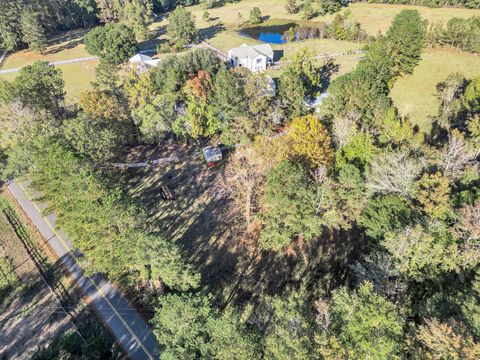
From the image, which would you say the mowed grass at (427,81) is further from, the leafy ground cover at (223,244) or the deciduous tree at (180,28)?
the deciduous tree at (180,28)

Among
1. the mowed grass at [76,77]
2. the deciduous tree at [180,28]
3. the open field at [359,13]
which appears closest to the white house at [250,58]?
the deciduous tree at [180,28]

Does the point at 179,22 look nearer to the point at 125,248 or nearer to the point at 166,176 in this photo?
the point at 166,176

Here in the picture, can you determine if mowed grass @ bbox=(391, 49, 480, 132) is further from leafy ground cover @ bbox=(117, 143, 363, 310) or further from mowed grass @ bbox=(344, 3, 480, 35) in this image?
mowed grass @ bbox=(344, 3, 480, 35)

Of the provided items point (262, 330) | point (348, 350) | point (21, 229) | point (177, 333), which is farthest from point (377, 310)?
point (21, 229)

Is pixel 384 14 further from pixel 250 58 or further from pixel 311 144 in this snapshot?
pixel 311 144

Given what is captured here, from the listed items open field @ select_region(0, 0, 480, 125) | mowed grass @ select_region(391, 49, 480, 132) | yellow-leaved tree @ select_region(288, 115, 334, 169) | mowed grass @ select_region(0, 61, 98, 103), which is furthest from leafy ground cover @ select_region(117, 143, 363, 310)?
mowed grass @ select_region(0, 61, 98, 103)
